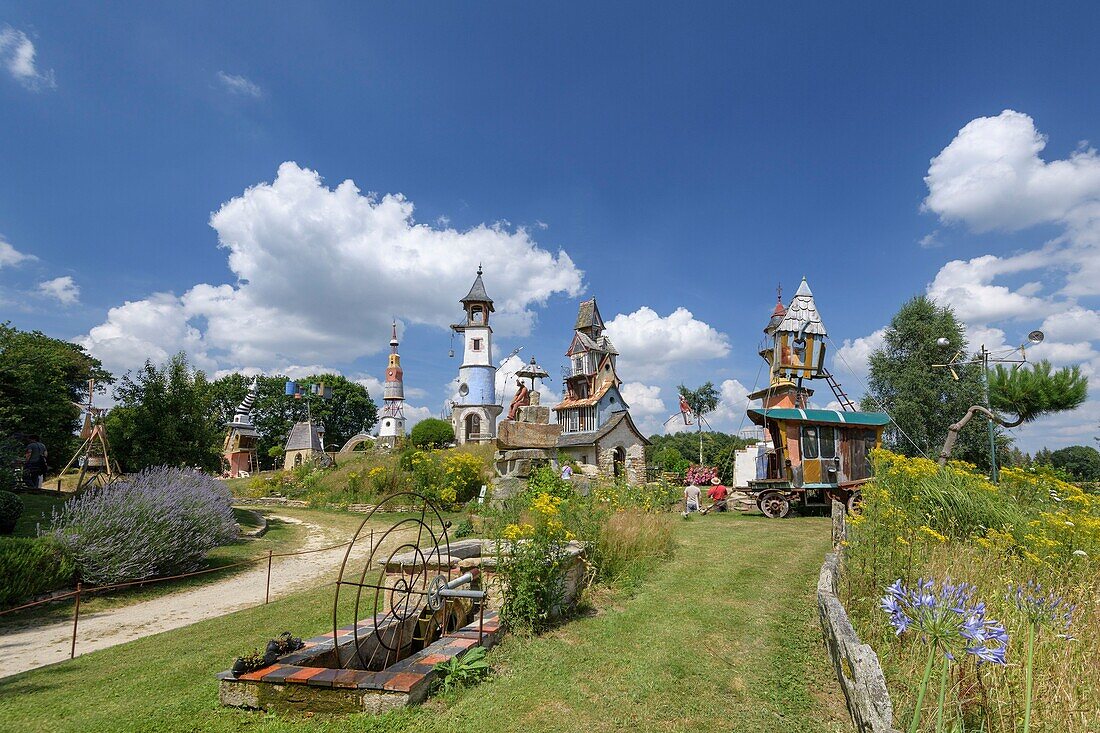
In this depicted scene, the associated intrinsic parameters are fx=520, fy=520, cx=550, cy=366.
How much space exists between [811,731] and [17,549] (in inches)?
438

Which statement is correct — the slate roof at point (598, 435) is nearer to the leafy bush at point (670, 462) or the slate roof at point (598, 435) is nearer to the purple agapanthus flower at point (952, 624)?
the leafy bush at point (670, 462)

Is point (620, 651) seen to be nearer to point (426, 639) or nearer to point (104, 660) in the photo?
point (426, 639)

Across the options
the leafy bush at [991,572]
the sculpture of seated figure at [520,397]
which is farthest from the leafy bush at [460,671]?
the sculpture of seated figure at [520,397]

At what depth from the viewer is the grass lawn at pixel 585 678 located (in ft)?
12.8

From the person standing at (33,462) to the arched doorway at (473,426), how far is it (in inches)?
895

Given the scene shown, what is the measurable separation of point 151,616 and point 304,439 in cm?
3817

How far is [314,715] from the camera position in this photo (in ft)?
12.7

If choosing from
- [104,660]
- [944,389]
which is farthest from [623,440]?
[104,660]

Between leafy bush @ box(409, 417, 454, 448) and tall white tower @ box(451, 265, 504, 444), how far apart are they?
36.3 inches

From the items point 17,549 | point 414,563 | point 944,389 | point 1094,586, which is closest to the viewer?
point 1094,586

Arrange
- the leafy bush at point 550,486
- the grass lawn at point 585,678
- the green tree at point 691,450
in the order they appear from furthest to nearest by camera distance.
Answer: the green tree at point 691,450, the leafy bush at point 550,486, the grass lawn at point 585,678

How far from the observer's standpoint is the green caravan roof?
1365 centimetres

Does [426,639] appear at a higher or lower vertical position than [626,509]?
lower

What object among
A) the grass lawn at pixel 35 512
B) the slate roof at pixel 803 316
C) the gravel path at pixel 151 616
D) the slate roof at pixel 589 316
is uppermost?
the slate roof at pixel 589 316
